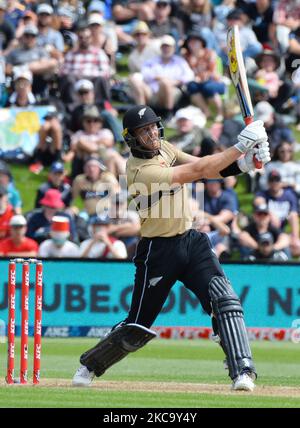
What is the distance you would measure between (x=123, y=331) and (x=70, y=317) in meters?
6.18

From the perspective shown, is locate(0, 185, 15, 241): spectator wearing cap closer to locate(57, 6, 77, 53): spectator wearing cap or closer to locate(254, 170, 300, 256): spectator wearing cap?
locate(254, 170, 300, 256): spectator wearing cap

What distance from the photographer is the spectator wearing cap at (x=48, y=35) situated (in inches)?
853

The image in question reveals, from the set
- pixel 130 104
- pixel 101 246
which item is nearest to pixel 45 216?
pixel 101 246

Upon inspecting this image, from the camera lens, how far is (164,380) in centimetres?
1086

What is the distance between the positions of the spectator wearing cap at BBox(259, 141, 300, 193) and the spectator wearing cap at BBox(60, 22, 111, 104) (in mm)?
3315

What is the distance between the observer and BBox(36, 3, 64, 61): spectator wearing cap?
→ 2167cm

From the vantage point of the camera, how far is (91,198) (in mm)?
18312

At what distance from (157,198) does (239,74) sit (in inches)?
50.6

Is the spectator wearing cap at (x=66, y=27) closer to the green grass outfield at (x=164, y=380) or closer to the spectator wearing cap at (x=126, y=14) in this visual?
the spectator wearing cap at (x=126, y=14)

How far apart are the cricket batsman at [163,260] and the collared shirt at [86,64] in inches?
449

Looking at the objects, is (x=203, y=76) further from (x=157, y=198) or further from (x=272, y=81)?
(x=157, y=198)

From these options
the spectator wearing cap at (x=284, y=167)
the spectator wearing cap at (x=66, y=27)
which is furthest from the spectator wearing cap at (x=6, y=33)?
the spectator wearing cap at (x=284, y=167)
